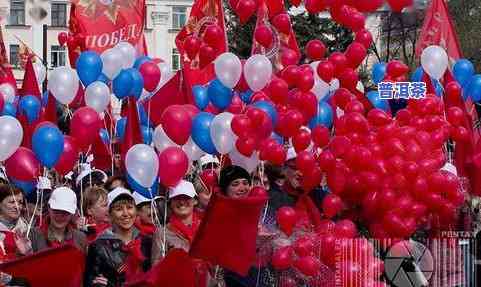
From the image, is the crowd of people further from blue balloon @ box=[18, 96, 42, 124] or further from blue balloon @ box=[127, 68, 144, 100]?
blue balloon @ box=[18, 96, 42, 124]

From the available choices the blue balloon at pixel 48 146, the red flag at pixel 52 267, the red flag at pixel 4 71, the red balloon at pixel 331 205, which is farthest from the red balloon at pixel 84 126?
the red flag at pixel 4 71

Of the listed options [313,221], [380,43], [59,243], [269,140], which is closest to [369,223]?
[313,221]

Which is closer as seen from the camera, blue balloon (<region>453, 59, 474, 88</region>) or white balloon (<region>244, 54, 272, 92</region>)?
white balloon (<region>244, 54, 272, 92</region>)

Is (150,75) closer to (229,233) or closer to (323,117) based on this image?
(323,117)

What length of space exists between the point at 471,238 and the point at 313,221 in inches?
53.9

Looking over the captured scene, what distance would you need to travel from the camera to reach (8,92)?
38.0ft

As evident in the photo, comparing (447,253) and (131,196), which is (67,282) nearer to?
(131,196)

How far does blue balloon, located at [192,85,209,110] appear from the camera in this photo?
9133mm

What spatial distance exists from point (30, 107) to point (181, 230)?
5376 mm

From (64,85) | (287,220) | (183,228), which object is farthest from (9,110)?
(287,220)

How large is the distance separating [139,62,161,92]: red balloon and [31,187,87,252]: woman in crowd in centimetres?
378

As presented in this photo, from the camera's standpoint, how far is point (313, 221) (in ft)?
22.2

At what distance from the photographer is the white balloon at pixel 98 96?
9805 mm

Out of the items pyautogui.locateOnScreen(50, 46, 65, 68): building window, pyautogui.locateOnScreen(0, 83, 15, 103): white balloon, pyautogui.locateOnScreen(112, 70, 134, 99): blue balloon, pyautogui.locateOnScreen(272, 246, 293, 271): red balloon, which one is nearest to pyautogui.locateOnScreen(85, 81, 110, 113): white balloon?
pyautogui.locateOnScreen(112, 70, 134, 99): blue balloon
